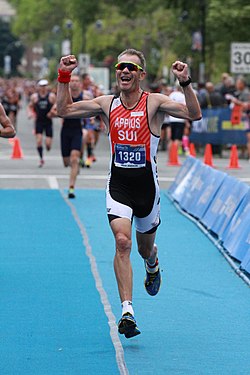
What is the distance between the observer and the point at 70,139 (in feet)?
64.4

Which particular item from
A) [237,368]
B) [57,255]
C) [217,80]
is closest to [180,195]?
[57,255]

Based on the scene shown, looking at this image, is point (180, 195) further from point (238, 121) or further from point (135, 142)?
point (238, 121)

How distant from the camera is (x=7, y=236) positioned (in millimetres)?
14891

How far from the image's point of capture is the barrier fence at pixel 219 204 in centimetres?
1262

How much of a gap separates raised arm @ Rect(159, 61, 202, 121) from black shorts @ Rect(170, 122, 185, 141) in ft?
66.9

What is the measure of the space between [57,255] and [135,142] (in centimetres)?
457

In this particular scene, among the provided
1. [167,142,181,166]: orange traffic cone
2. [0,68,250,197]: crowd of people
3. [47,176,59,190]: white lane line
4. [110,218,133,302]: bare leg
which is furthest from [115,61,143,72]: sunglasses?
[167,142,181,166]: orange traffic cone

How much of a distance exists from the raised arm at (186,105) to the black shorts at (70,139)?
10.6 m

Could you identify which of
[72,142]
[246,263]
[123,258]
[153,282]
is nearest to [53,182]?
[72,142]

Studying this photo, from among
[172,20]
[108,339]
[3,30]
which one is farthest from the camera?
[3,30]

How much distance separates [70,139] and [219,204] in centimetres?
514

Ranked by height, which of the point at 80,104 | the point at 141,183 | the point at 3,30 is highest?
the point at 80,104

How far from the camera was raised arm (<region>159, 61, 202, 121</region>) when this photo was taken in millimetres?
8523

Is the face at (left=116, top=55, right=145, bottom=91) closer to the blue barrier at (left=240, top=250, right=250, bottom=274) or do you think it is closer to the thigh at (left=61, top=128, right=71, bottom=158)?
the blue barrier at (left=240, top=250, right=250, bottom=274)
